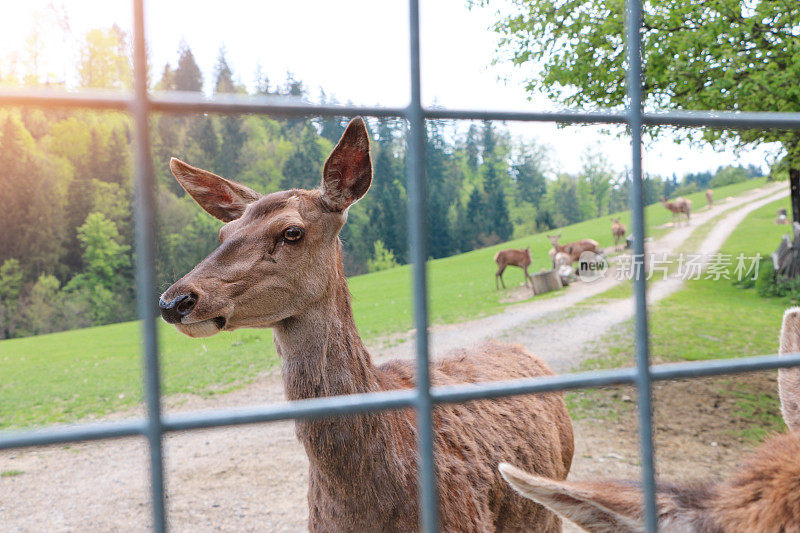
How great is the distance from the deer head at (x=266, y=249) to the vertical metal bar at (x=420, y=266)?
3.74ft

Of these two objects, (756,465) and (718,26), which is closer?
(756,465)

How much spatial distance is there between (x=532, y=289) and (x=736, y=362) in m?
13.3

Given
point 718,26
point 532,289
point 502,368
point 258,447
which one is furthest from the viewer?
point 532,289

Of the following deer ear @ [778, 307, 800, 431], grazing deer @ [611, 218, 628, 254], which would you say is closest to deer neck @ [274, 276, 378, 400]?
deer ear @ [778, 307, 800, 431]

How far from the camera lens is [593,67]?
6656 mm

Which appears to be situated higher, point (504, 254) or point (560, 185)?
point (560, 185)

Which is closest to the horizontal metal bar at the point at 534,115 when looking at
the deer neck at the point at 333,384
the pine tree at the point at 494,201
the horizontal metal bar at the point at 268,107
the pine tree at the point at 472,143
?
the horizontal metal bar at the point at 268,107

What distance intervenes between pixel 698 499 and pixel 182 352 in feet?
41.8

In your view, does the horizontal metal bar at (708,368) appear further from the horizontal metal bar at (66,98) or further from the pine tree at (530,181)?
the pine tree at (530,181)

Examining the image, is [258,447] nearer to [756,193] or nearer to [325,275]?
[325,275]

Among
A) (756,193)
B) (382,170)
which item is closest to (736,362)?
(382,170)

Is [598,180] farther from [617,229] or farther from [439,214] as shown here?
[439,214]

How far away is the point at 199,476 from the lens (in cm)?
663

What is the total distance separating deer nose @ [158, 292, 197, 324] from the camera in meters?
1.85
